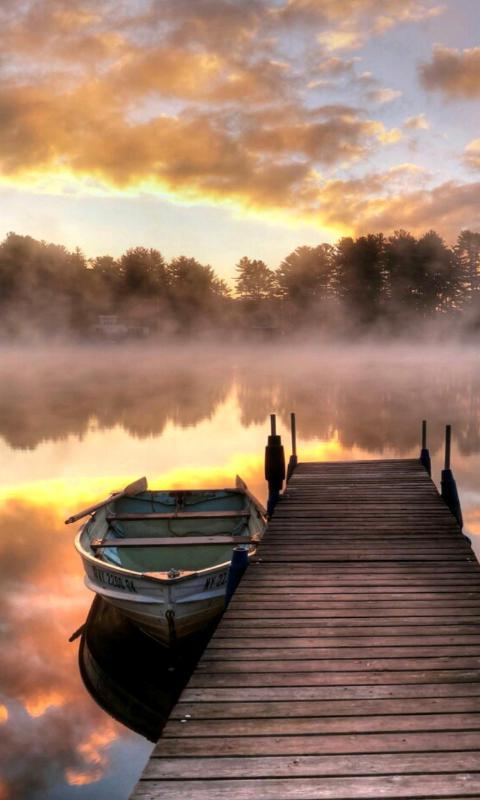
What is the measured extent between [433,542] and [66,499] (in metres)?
13.5

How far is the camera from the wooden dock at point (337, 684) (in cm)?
366

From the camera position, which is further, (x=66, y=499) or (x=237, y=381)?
(x=237, y=381)

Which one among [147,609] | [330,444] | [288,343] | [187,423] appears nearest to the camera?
[147,609]

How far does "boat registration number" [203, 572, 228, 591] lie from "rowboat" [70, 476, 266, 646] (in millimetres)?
14

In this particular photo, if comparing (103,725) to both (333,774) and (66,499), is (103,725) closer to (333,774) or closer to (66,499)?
(333,774)

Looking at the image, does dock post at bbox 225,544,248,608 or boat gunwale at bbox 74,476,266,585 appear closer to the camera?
dock post at bbox 225,544,248,608

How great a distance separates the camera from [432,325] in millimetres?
97500

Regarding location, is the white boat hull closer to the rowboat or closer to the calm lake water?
the rowboat

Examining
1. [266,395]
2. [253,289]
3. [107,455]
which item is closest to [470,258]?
[253,289]

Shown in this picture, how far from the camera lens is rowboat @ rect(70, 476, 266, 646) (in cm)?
807

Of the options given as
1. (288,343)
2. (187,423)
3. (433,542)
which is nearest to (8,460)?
(187,423)

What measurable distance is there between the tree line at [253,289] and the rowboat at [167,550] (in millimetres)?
88036

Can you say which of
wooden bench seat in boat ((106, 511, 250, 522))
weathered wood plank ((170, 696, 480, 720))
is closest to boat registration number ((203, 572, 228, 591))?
wooden bench seat in boat ((106, 511, 250, 522))

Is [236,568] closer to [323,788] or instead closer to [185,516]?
[323,788]
